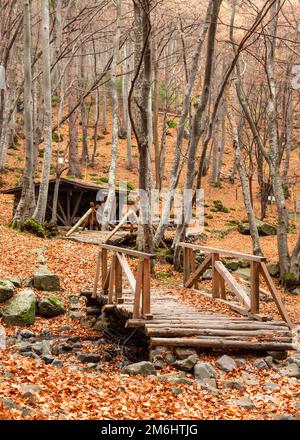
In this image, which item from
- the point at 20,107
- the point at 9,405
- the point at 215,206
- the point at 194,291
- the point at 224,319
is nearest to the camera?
the point at 9,405

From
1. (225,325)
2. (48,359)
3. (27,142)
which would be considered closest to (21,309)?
(48,359)

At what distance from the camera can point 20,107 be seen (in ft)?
131

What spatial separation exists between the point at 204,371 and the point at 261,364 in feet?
3.38

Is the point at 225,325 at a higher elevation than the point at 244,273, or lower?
higher

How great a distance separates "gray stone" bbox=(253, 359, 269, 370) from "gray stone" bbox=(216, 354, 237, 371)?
0.35 metres

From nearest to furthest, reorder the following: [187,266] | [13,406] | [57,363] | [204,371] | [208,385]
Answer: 1. [13,406]
2. [208,385]
3. [204,371]
4. [57,363]
5. [187,266]

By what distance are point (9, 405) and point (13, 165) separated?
27.8 metres

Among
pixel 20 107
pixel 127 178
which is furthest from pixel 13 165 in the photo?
pixel 20 107

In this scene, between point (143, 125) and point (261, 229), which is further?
point (261, 229)

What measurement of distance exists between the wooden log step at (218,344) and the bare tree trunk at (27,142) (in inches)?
419

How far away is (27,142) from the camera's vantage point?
16.2 meters

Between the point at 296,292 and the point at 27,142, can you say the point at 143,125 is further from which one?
the point at 296,292

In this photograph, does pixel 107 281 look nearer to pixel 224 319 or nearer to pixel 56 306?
pixel 56 306

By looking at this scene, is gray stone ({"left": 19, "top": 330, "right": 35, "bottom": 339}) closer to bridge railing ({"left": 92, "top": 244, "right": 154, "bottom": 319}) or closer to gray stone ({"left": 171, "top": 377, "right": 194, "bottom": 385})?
bridge railing ({"left": 92, "top": 244, "right": 154, "bottom": 319})
